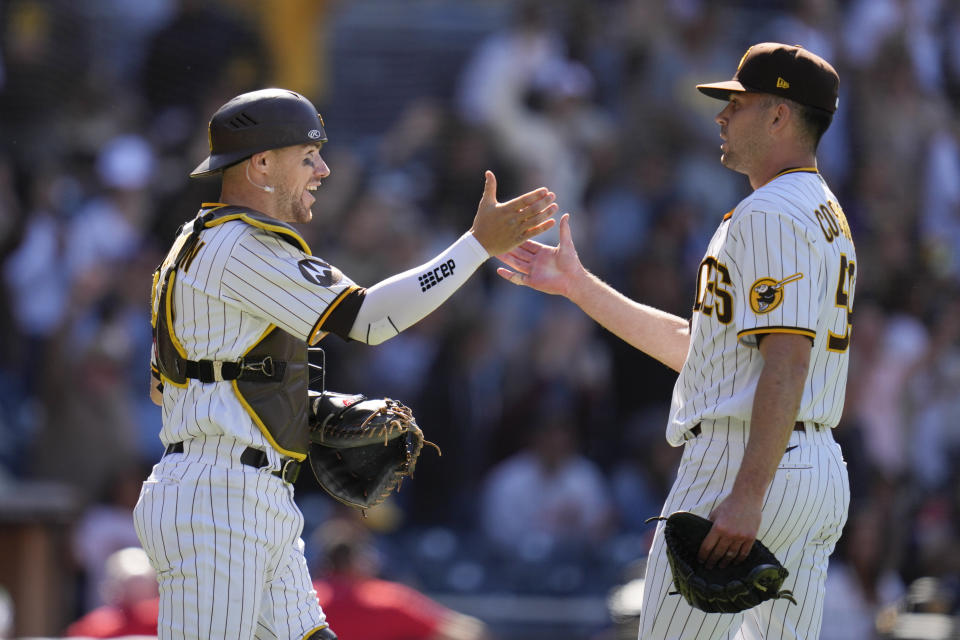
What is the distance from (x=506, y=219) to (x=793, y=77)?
2.98ft

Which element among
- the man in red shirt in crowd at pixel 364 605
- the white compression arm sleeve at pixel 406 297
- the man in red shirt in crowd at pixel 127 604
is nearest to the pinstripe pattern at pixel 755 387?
the white compression arm sleeve at pixel 406 297

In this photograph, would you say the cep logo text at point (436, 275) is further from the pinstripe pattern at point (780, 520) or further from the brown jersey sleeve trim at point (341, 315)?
the pinstripe pattern at point (780, 520)

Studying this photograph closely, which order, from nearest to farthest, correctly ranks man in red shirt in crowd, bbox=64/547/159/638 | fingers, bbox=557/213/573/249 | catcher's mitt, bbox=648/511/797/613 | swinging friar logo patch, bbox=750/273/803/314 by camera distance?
catcher's mitt, bbox=648/511/797/613 < swinging friar logo patch, bbox=750/273/803/314 < fingers, bbox=557/213/573/249 < man in red shirt in crowd, bbox=64/547/159/638

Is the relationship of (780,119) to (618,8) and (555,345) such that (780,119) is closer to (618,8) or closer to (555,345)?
(555,345)

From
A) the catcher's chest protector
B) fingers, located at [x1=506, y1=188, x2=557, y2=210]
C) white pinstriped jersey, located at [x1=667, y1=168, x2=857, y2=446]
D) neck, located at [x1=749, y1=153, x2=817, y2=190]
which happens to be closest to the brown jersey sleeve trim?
the catcher's chest protector

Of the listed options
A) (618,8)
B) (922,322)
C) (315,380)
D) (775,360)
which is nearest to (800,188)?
(775,360)

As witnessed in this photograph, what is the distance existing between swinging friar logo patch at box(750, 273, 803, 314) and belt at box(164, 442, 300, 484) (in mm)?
1350

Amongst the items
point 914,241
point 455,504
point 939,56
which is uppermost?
point 939,56

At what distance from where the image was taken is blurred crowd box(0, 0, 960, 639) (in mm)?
8852

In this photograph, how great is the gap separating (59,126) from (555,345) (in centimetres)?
462

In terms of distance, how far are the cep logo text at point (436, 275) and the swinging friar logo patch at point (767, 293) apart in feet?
2.82

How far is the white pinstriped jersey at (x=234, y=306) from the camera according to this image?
3727 millimetres

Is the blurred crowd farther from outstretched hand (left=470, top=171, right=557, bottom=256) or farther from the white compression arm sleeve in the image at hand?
the white compression arm sleeve

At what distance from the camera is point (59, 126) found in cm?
1109
